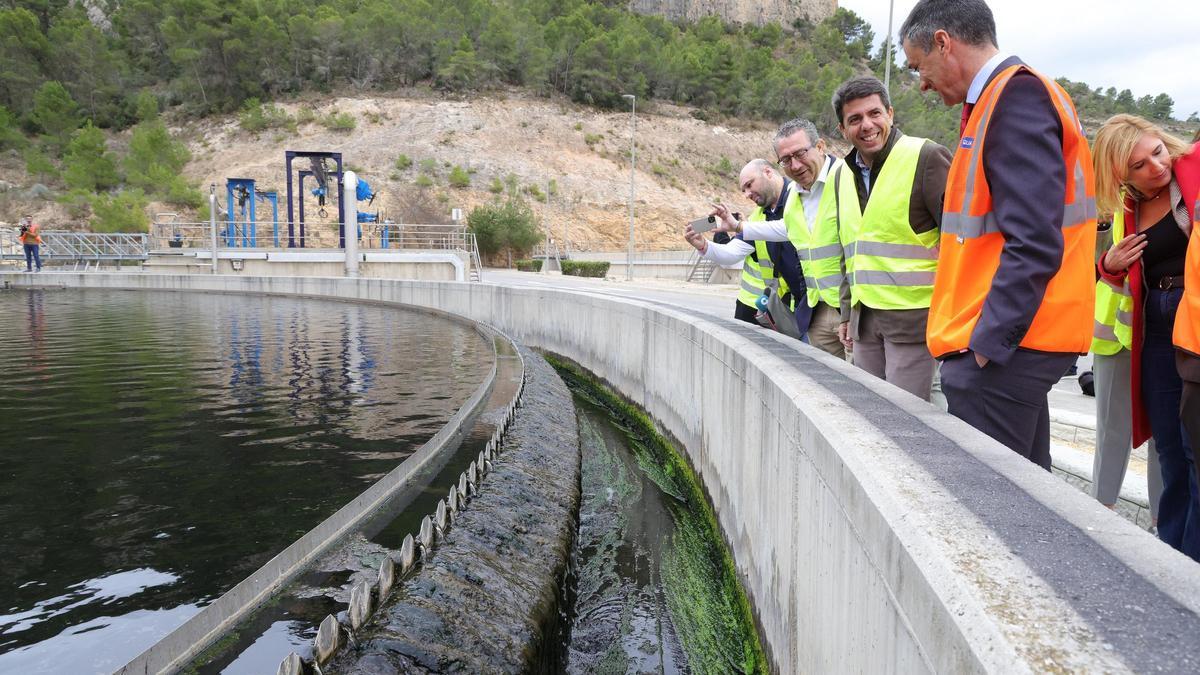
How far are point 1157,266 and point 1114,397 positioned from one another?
647 mm

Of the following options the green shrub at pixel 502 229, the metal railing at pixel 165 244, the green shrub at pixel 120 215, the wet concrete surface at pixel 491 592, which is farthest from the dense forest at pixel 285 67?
the wet concrete surface at pixel 491 592

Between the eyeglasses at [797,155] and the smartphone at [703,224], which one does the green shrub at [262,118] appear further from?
the eyeglasses at [797,155]

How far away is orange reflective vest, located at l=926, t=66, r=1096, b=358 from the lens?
260 cm

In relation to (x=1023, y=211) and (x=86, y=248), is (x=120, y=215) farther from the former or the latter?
(x=1023, y=211)

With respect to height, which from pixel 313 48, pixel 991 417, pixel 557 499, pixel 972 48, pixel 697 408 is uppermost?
pixel 313 48

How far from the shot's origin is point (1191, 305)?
2.98 m

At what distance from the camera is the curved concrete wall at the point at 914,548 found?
1.25m

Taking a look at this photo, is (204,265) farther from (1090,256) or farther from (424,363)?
(1090,256)

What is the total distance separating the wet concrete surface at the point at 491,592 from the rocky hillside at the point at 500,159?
168 feet

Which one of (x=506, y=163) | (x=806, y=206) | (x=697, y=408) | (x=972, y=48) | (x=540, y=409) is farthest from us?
(x=506, y=163)

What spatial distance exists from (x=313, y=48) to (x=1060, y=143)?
3305 inches

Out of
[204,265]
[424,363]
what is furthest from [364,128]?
[424,363]

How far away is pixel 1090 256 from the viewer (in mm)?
2643

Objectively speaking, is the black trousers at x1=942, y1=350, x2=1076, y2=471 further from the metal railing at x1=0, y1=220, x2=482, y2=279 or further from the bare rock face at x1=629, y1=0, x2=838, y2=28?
the bare rock face at x1=629, y1=0, x2=838, y2=28
